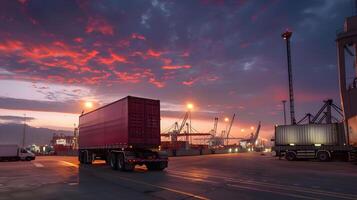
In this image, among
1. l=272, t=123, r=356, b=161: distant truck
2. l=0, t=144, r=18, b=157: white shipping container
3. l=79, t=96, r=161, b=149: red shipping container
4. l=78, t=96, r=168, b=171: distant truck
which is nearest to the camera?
l=78, t=96, r=168, b=171: distant truck

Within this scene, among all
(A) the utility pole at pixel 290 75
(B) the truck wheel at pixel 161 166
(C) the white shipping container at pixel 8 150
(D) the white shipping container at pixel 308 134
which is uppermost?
(A) the utility pole at pixel 290 75

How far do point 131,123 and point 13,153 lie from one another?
1291 inches

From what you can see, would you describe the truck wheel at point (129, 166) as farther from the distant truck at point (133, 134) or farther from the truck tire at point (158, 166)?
the truck tire at point (158, 166)

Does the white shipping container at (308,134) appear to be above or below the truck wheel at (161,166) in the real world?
above

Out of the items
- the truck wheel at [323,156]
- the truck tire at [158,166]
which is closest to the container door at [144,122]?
the truck tire at [158,166]

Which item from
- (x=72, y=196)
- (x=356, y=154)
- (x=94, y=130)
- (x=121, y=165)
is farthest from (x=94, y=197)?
(x=356, y=154)

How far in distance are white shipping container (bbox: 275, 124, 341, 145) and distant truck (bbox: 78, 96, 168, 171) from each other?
20412mm

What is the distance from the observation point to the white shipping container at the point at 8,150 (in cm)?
4931

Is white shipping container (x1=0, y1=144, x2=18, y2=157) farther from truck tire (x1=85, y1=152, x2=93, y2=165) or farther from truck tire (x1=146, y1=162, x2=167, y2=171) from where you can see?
truck tire (x1=146, y1=162, x2=167, y2=171)

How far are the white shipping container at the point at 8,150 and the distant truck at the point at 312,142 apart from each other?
1336 inches

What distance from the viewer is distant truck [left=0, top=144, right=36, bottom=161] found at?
162ft

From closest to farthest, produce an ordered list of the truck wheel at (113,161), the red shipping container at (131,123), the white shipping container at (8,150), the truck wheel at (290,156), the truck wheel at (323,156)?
the red shipping container at (131,123), the truck wheel at (113,161), the truck wheel at (323,156), the truck wheel at (290,156), the white shipping container at (8,150)

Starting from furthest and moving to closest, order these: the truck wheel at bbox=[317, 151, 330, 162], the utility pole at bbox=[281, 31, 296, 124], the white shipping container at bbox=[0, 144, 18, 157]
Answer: the utility pole at bbox=[281, 31, 296, 124], the white shipping container at bbox=[0, 144, 18, 157], the truck wheel at bbox=[317, 151, 330, 162]

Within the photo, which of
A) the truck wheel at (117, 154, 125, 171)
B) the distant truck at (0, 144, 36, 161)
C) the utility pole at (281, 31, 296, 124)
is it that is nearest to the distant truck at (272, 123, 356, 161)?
the utility pole at (281, 31, 296, 124)
